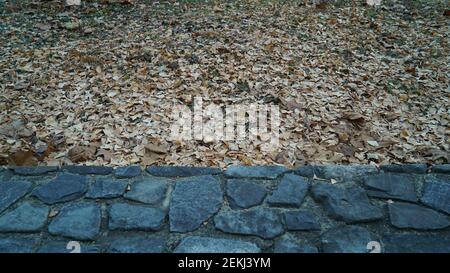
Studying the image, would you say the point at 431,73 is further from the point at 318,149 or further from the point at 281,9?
the point at 281,9

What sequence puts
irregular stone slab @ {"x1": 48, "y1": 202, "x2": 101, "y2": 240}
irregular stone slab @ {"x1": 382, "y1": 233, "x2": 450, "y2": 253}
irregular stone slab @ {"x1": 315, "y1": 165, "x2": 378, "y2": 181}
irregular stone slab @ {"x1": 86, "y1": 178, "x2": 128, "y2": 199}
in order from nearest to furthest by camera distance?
irregular stone slab @ {"x1": 382, "y1": 233, "x2": 450, "y2": 253} → irregular stone slab @ {"x1": 48, "y1": 202, "x2": 101, "y2": 240} → irregular stone slab @ {"x1": 86, "y1": 178, "x2": 128, "y2": 199} → irregular stone slab @ {"x1": 315, "y1": 165, "x2": 378, "y2": 181}

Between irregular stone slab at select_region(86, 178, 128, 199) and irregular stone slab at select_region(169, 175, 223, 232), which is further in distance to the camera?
irregular stone slab at select_region(86, 178, 128, 199)

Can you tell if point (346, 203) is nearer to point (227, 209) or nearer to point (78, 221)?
point (227, 209)

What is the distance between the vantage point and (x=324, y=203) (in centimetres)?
260

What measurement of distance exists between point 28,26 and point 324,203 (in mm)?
4927

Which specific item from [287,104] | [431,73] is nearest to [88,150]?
[287,104]

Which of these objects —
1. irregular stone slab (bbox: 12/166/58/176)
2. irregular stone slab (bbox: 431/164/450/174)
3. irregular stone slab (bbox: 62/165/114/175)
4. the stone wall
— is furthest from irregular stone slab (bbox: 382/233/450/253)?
irregular stone slab (bbox: 12/166/58/176)

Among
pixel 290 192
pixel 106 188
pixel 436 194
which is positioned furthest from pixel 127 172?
pixel 436 194

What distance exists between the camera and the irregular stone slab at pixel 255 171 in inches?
113

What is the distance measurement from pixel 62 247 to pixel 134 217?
47 cm

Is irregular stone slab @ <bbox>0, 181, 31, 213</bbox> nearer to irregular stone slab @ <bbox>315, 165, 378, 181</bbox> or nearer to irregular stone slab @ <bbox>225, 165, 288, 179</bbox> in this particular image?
irregular stone slab @ <bbox>225, 165, 288, 179</bbox>

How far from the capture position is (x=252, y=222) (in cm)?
248

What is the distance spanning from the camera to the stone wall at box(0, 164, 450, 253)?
2.34 metres
